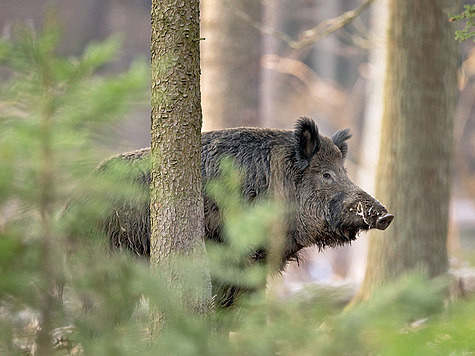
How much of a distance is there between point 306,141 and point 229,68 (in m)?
2.70

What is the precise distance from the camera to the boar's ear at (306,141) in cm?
552

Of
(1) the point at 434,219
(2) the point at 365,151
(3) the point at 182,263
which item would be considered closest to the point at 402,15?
(1) the point at 434,219

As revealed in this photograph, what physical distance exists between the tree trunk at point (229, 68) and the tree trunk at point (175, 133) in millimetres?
4520

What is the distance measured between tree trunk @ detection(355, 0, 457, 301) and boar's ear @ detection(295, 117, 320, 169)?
1.73m

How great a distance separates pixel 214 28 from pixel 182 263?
5.46 m

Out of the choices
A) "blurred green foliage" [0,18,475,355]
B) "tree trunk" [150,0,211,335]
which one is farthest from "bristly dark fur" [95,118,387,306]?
"blurred green foliage" [0,18,475,355]

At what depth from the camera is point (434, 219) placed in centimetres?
718

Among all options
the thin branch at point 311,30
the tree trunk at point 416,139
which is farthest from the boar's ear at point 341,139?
the thin branch at point 311,30

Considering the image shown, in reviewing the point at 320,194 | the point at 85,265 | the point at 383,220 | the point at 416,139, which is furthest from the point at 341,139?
the point at 85,265

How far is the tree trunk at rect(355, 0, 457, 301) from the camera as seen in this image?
6.93 m

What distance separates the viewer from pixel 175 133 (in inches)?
136

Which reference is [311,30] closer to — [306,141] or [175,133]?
[306,141]

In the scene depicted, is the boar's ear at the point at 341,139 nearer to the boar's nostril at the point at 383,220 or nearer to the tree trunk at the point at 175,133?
the boar's nostril at the point at 383,220

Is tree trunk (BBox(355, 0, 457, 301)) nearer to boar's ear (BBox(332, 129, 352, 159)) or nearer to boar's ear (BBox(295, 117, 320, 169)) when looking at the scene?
boar's ear (BBox(332, 129, 352, 159))
